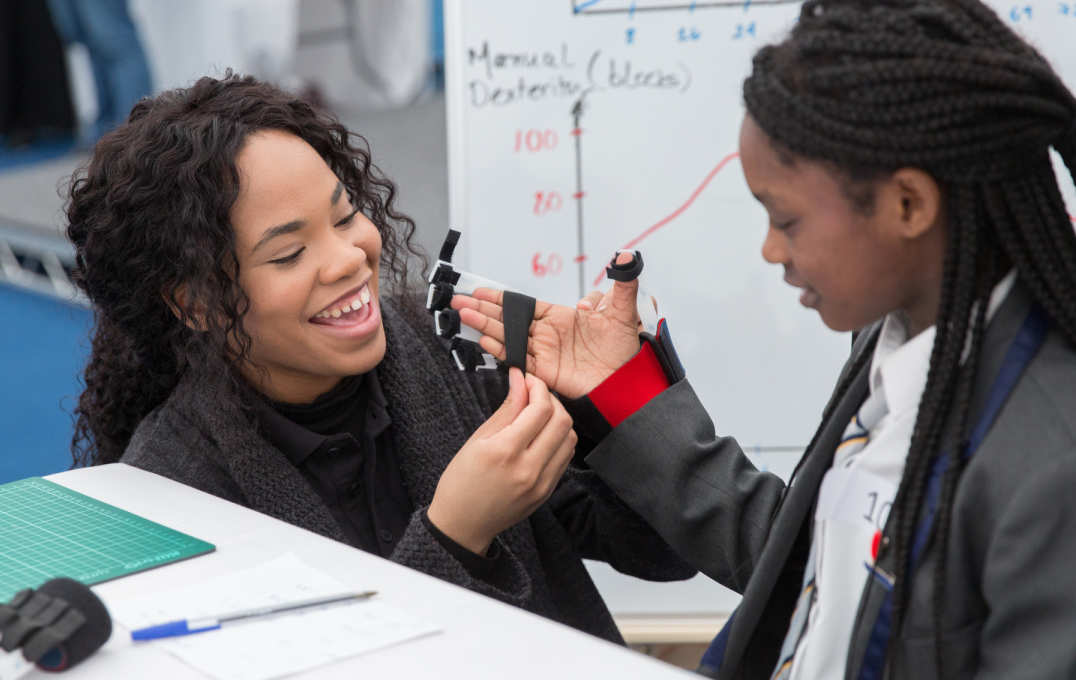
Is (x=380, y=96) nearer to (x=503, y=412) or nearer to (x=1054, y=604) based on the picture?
(x=503, y=412)

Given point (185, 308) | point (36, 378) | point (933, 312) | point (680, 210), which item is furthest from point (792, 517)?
point (36, 378)

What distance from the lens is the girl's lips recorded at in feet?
4.49

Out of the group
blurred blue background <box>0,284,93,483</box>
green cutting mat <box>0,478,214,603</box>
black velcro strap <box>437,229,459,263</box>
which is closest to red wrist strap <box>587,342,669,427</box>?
black velcro strap <box>437,229,459,263</box>

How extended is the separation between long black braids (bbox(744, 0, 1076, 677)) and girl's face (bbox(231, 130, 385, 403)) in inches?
24.4

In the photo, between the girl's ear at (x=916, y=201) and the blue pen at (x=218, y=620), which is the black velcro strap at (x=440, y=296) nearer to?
the blue pen at (x=218, y=620)

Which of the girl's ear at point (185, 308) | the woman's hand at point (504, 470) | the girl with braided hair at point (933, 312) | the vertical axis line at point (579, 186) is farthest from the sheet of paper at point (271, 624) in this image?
the vertical axis line at point (579, 186)

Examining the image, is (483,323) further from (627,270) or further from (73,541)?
(73,541)

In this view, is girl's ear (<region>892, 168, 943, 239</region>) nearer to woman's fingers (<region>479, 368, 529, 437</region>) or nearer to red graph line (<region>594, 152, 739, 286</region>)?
woman's fingers (<region>479, 368, 529, 437</region>)

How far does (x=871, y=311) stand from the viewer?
37.1 inches

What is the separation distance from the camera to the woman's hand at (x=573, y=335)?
132 centimetres

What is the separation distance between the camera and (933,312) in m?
0.94

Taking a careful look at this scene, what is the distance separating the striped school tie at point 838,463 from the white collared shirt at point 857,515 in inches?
0.5

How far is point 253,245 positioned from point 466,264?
684 mm

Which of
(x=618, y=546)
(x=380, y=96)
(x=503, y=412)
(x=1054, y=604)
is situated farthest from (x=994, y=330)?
(x=380, y=96)
